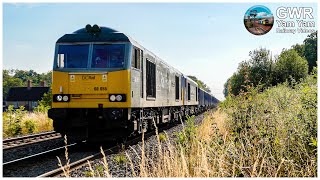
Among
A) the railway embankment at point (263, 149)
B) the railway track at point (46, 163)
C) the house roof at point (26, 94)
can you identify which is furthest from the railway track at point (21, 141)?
the house roof at point (26, 94)

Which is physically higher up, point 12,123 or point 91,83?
point 91,83

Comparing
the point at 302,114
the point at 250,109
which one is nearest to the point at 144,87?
the point at 250,109

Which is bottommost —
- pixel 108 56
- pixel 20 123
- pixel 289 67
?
pixel 20 123

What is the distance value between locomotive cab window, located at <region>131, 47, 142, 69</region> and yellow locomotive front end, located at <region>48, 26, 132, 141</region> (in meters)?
0.31

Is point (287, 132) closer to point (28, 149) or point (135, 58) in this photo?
point (135, 58)

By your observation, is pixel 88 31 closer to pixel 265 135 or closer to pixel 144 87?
pixel 144 87

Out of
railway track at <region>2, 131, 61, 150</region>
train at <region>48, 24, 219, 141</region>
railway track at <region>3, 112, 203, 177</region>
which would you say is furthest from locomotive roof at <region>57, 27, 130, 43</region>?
railway track at <region>2, 131, 61, 150</region>

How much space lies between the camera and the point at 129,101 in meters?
10.5

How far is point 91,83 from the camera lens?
34.3ft

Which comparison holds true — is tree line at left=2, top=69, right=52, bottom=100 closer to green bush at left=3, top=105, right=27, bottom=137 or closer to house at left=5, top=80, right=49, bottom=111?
house at left=5, top=80, right=49, bottom=111

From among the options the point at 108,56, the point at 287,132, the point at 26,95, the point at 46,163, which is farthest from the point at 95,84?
the point at 26,95

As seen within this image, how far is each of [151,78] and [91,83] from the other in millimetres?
2975

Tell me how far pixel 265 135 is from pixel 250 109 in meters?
1.64

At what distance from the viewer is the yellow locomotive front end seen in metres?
10.5
